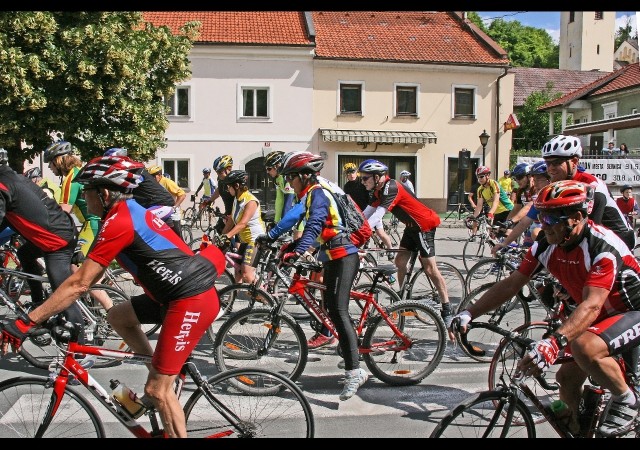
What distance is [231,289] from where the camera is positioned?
6496mm

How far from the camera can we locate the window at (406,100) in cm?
3025

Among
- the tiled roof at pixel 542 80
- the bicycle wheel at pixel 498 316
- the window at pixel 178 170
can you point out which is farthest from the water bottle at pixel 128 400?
the tiled roof at pixel 542 80

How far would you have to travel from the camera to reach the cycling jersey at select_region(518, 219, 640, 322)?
3613mm

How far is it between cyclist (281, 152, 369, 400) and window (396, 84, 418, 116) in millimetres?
25186

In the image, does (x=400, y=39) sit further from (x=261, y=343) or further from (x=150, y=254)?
(x=150, y=254)

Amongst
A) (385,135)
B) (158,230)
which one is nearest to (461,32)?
(385,135)

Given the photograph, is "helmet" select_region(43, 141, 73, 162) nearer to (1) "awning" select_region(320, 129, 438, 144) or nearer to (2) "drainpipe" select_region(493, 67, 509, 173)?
(1) "awning" select_region(320, 129, 438, 144)

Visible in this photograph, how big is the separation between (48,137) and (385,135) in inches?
647

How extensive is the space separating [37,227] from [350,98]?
25.0m

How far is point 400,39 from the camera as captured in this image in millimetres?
31172

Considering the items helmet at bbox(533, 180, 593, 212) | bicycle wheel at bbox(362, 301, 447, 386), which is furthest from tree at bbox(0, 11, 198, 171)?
helmet at bbox(533, 180, 593, 212)

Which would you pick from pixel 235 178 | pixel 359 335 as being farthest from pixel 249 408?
pixel 235 178
